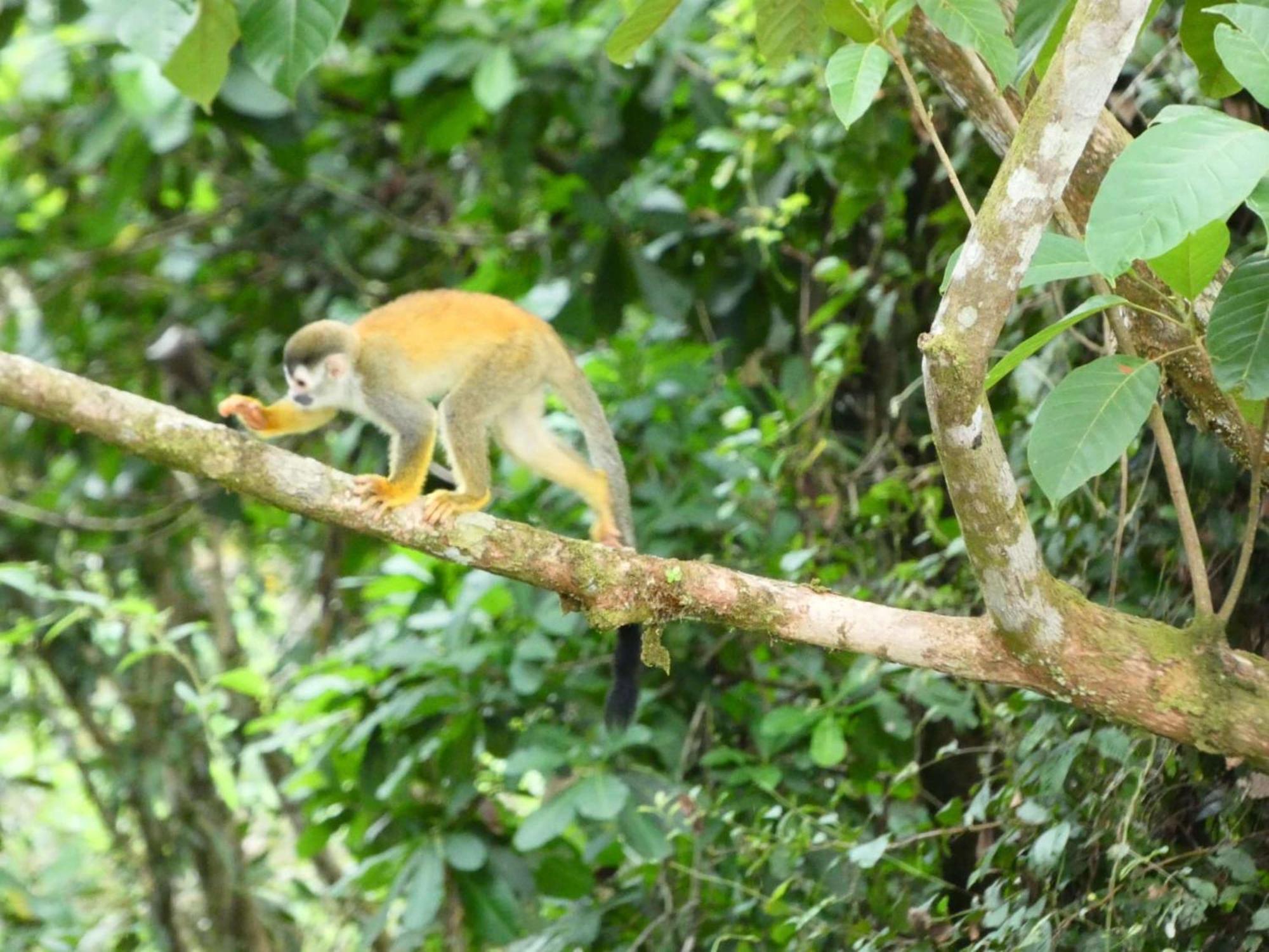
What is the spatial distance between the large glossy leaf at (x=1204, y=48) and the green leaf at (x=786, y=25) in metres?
0.55

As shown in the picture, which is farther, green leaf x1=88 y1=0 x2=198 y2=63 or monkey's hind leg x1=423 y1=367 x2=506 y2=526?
monkey's hind leg x1=423 y1=367 x2=506 y2=526

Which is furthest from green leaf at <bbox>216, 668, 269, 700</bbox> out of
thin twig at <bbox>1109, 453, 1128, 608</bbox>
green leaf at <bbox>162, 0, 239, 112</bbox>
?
thin twig at <bbox>1109, 453, 1128, 608</bbox>

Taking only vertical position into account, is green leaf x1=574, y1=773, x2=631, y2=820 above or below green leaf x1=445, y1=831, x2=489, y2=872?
above

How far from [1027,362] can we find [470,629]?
1458mm

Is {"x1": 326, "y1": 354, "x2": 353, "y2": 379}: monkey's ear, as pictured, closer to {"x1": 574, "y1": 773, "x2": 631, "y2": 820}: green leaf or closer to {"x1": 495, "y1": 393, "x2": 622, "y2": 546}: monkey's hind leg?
{"x1": 495, "y1": 393, "x2": 622, "y2": 546}: monkey's hind leg

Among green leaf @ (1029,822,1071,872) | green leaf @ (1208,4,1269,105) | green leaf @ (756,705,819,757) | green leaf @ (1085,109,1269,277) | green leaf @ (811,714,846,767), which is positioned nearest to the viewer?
green leaf @ (1085,109,1269,277)

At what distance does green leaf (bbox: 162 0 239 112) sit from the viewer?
2.30m

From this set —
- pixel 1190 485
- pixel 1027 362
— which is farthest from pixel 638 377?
pixel 1190 485

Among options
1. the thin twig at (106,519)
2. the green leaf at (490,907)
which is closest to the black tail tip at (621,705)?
the green leaf at (490,907)

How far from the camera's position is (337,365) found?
10.2 feet

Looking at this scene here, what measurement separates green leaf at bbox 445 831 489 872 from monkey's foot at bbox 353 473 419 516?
0.96 metres

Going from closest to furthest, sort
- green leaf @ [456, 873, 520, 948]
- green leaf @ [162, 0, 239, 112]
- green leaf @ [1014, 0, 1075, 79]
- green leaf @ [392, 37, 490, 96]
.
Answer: green leaf @ [1014, 0, 1075, 79]
green leaf @ [162, 0, 239, 112]
green leaf @ [456, 873, 520, 948]
green leaf @ [392, 37, 490, 96]

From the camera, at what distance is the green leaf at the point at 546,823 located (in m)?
3.02

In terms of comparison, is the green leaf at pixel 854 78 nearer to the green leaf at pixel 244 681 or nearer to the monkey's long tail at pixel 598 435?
the monkey's long tail at pixel 598 435
